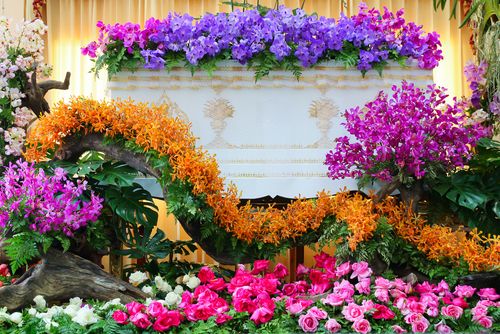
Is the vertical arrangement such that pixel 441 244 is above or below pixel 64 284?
above

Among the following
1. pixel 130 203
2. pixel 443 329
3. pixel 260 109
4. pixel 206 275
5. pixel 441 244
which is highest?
pixel 260 109

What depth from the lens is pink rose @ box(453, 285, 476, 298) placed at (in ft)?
8.98

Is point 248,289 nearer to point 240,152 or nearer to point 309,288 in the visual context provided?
point 309,288

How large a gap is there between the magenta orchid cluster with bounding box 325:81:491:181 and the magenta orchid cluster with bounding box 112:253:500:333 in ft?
1.57

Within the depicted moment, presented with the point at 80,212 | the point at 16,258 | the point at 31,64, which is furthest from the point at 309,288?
the point at 31,64

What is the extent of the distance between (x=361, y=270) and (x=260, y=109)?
103cm

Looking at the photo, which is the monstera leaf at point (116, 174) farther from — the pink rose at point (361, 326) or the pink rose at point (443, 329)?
the pink rose at point (443, 329)

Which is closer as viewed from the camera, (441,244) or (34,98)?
(441,244)

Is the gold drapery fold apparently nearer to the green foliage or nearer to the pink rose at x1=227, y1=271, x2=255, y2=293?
the green foliage

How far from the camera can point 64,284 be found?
280 centimetres

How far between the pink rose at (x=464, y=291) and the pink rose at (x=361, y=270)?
1.13 feet

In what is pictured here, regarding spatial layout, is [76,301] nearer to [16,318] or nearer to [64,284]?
[64,284]

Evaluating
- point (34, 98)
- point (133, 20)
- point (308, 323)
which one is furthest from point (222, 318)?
point (133, 20)

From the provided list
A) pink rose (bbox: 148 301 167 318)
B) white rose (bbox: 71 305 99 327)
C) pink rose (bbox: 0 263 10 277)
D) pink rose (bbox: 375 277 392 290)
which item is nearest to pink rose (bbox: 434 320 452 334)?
pink rose (bbox: 375 277 392 290)
